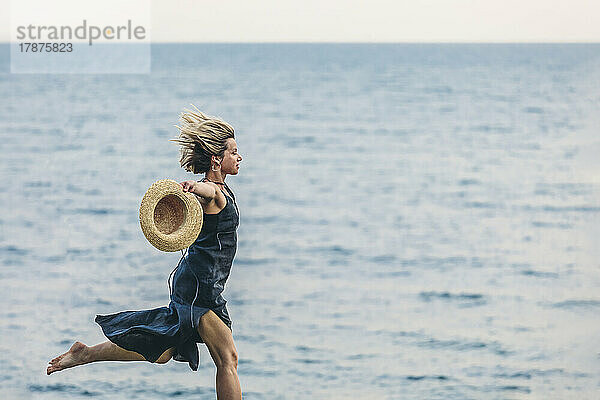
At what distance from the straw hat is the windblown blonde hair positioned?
249 mm

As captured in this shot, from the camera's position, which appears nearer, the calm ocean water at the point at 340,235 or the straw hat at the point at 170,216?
the straw hat at the point at 170,216

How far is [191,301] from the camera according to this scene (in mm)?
4293

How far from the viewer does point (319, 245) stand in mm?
8562

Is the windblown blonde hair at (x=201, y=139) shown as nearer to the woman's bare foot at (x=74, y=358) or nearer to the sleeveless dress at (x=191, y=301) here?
the sleeveless dress at (x=191, y=301)

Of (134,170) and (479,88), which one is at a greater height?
(479,88)

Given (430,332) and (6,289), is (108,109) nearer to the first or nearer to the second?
(6,289)

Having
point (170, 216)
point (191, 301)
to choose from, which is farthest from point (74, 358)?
point (170, 216)

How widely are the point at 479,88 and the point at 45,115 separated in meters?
6.72

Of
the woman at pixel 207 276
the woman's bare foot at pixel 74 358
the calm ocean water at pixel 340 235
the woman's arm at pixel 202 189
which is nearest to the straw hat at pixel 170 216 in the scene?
the woman's arm at pixel 202 189

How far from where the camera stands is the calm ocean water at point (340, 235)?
5.91 meters

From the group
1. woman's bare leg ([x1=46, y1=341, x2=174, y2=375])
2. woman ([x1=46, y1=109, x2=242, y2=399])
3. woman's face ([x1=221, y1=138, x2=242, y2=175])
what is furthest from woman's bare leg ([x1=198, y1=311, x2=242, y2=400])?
woman's face ([x1=221, y1=138, x2=242, y2=175])

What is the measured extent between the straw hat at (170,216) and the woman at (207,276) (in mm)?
127

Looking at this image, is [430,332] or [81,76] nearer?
[430,332]
